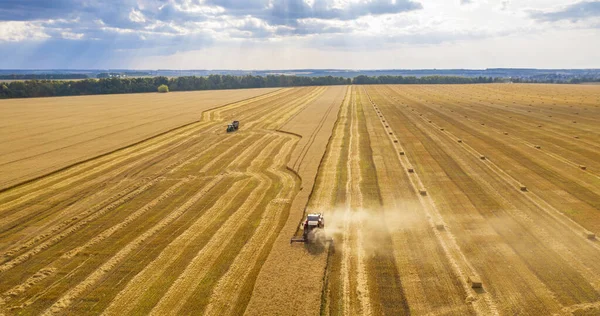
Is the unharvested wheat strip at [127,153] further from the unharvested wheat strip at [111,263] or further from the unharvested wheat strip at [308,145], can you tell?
the unharvested wheat strip at [308,145]

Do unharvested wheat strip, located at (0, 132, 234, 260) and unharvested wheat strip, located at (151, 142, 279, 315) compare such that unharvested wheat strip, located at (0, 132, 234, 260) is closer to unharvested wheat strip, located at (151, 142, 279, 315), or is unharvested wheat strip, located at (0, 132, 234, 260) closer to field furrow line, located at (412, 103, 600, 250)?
unharvested wheat strip, located at (151, 142, 279, 315)

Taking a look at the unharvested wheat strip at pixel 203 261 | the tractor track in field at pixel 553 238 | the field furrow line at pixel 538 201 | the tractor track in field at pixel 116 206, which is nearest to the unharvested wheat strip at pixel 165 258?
the tractor track in field at pixel 116 206

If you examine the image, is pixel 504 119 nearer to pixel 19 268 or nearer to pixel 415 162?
pixel 415 162

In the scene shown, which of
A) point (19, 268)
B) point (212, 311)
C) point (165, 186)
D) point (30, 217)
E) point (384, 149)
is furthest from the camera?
point (384, 149)

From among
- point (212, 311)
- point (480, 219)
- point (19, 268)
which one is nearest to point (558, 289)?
point (480, 219)

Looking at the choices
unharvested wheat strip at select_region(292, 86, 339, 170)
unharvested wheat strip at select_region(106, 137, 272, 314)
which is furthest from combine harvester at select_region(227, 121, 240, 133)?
unharvested wheat strip at select_region(106, 137, 272, 314)

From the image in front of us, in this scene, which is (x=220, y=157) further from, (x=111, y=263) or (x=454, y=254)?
(x=454, y=254)

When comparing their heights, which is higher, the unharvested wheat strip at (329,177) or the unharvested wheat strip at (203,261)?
the unharvested wheat strip at (329,177)
